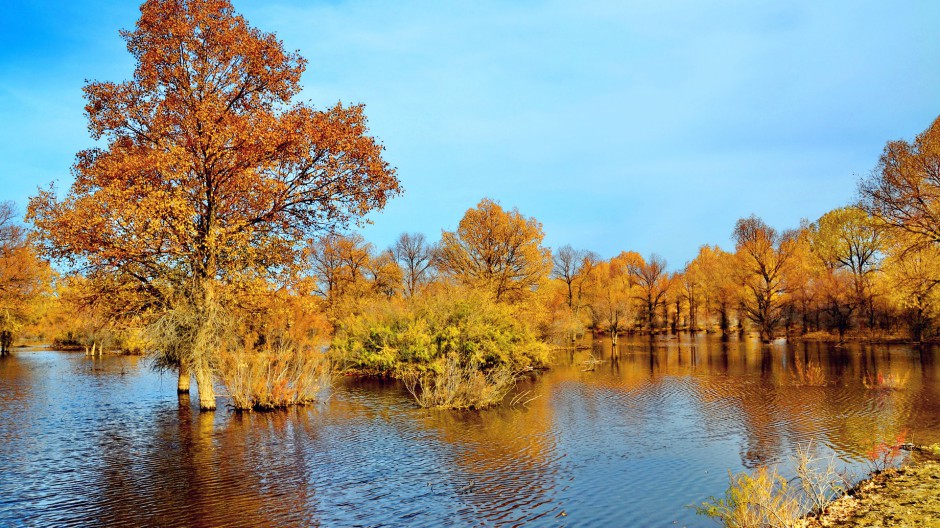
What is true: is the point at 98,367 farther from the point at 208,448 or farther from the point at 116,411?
the point at 208,448

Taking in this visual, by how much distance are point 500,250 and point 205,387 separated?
2799 centimetres

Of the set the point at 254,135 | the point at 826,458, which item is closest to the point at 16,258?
the point at 254,135

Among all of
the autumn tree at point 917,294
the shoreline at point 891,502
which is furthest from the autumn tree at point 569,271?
the shoreline at point 891,502

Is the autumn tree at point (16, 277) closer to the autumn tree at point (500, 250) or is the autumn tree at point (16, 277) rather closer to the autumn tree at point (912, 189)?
the autumn tree at point (500, 250)

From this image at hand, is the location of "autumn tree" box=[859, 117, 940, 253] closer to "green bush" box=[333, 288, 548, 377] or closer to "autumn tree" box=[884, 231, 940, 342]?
"autumn tree" box=[884, 231, 940, 342]

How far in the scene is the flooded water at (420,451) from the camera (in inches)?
411

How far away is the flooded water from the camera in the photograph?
10.4m

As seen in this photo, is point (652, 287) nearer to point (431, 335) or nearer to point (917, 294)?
point (917, 294)

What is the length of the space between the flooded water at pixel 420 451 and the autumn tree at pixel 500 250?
56.8ft

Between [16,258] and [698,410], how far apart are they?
5280 cm

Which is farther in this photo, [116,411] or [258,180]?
[116,411]

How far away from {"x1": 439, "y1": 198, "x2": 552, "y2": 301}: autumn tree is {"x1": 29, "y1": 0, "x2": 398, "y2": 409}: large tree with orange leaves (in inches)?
963

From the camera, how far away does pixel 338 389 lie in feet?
91.3

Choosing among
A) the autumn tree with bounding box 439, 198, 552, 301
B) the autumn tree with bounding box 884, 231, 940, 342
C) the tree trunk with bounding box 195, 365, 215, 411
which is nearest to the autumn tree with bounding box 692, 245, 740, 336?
the autumn tree with bounding box 884, 231, 940, 342
